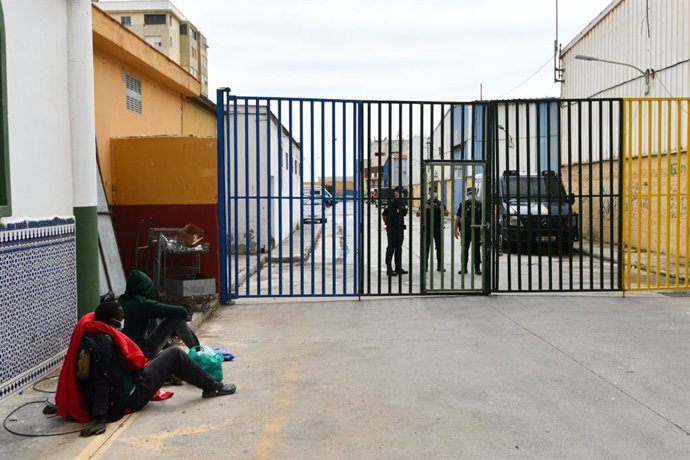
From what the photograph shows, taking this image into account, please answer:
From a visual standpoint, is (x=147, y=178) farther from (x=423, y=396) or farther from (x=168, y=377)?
(x=423, y=396)

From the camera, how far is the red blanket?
484 cm

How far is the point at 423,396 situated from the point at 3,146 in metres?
3.92

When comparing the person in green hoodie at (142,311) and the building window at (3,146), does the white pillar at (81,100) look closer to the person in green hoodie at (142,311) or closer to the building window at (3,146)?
the building window at (3,146)

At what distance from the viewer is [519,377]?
609 centimetres

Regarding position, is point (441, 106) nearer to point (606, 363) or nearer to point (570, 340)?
point (570, 340)

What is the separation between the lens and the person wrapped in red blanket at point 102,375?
15.8 ft

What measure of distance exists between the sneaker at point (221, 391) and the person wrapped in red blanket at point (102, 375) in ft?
1.79

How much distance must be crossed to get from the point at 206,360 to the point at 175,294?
320cm

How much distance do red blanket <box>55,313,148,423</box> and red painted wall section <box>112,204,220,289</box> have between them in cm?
470

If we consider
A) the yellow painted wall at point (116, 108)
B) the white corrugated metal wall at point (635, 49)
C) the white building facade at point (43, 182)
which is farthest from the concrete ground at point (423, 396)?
the white corrugated metal wall at point (635, 49)

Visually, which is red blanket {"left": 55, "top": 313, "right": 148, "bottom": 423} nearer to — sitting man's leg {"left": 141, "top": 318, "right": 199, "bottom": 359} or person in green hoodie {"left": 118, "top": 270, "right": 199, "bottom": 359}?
person in green hoodie {"left": 118, "top": 270, "right": 199, "bottom": 359}

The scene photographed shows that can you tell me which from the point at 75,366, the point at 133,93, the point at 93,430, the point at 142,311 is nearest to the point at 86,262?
the point at 142,311

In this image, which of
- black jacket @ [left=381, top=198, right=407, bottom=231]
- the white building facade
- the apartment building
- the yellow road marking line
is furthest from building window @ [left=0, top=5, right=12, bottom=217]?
the apartment building

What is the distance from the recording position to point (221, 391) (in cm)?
564
